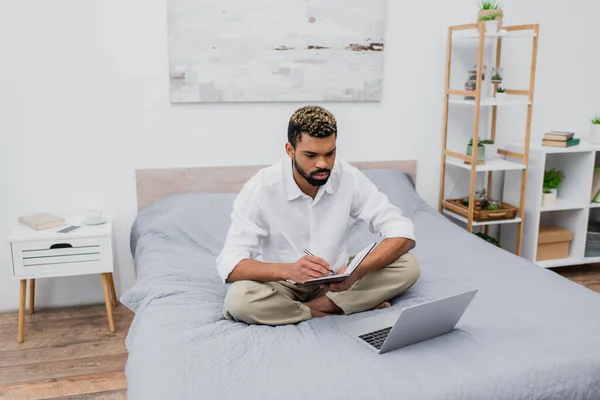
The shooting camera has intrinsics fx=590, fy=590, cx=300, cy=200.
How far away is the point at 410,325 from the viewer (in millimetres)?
1532

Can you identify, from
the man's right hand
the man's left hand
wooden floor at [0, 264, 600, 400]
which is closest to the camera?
the man's right hand

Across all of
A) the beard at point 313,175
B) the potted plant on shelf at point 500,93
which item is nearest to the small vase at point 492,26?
the potted plant on shelf at point 500,93

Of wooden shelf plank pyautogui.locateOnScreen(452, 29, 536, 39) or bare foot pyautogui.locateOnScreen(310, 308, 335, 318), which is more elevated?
wooden shelf plank pyautogui.locateOnScreen(452, 29, 536, 39)

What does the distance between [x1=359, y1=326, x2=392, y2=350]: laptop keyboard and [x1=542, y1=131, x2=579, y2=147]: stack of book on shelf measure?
6.57ft

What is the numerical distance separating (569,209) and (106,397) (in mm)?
2662

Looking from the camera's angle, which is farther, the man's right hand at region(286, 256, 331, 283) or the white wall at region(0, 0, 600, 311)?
the white wall at region(0, 0, 600, 311)

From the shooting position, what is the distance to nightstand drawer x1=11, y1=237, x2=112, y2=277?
2.52 m

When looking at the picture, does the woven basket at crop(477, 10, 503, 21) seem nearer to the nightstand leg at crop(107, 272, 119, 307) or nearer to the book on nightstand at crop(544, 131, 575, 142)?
the book on nightstand at crop(544, 131, 575, 142)

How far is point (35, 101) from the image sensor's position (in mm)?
2750

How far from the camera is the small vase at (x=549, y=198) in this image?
10.8 feet

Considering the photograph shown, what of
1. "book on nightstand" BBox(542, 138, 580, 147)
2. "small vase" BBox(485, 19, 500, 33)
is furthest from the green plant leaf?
"small vase" BBox(485, 19, 500, 33)

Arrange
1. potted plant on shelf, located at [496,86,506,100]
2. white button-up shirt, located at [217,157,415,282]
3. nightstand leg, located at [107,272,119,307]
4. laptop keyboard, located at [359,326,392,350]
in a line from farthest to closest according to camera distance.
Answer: potted plant on shelf, located at [496,86,506,100] < nightstand leg, located at [107,272,119,307] < white button-up shirt, located at [217,157,415,282] < laptop keyboard, located at [359,326,392,350]

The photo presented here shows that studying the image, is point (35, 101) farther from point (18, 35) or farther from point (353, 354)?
point (353, 354)

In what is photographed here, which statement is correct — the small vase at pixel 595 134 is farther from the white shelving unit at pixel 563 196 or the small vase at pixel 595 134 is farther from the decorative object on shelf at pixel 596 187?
the decorative object on shelf at pixel 596 187
